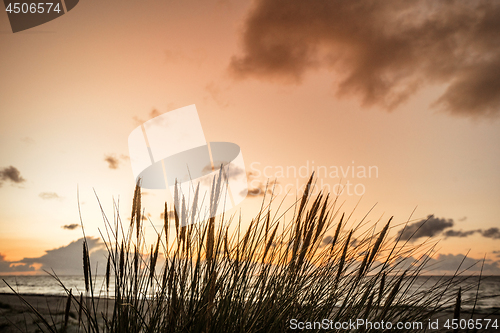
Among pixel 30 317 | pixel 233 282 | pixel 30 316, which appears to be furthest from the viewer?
pixel 30 317

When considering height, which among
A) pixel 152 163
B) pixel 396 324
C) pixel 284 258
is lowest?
pixel 396 324

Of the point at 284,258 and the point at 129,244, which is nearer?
the point at 129,244

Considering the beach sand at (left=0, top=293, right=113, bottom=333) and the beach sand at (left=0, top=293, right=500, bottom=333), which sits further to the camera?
the beach sand at (left=0, top=293, right=113, bottom=333)

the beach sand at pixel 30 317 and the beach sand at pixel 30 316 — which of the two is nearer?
the beach sand at pixel 30 316

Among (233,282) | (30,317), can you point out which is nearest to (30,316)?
(233,282)

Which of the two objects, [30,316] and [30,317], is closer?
[30,316]

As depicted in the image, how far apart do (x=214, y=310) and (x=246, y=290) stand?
27 centimetres

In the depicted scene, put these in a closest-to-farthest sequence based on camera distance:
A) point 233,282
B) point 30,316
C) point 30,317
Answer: point 233,282 < point 30,316 < point 30,317

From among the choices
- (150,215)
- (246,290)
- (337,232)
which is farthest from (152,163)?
(337,232)

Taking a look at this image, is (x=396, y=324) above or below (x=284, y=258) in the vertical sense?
below

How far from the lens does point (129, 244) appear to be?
141cm

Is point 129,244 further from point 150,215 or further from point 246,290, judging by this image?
point 246,290

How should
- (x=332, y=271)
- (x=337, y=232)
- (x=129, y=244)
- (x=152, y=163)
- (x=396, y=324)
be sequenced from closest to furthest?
(x=129, y=244) → (x=396, y=324) → (x=337, y=232) → (x=332, y=271) → (x=152, y=163)

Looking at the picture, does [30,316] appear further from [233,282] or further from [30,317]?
[30,317]
